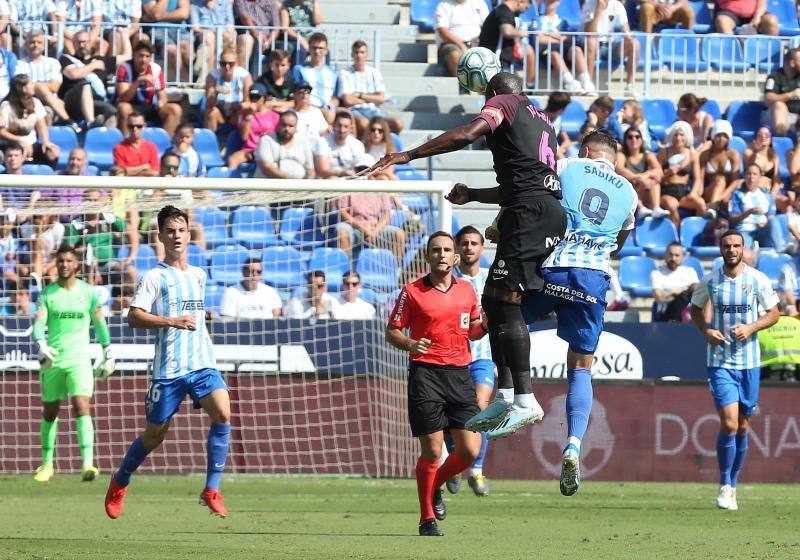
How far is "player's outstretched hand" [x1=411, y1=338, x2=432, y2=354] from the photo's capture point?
10.1m

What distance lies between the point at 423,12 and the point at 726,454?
9953mm

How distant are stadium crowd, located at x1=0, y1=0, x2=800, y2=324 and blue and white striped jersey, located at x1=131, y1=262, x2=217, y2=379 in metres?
4.70

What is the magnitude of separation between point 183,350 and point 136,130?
7.09 metres

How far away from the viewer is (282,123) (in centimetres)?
1748

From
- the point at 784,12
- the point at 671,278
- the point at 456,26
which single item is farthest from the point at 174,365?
the point at 784,12

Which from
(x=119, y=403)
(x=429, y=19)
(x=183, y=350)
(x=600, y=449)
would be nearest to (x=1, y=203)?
(x=119, y=403)

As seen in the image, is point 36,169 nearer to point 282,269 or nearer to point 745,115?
point 282,269

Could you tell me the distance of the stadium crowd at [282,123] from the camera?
15.6 m

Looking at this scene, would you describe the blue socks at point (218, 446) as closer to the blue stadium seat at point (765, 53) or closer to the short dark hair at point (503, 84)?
the short dark hair at point (503, 84)

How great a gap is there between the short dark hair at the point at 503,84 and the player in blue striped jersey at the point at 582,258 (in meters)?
0.59

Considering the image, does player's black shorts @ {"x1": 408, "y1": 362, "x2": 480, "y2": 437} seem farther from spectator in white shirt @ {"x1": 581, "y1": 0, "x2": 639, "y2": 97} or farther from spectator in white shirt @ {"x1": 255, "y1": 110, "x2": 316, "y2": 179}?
spectator in white shirt @ {"x1": 581, "y1": 0, "x2": 639, "y2": 97}

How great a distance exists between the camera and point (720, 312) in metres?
12.9

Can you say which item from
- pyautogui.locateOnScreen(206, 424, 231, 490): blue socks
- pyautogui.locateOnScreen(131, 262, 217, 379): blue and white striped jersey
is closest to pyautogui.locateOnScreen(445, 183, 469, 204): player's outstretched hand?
pyautogui.locateOnScreen(131, 262, 217, 379): blue and white striped jersey

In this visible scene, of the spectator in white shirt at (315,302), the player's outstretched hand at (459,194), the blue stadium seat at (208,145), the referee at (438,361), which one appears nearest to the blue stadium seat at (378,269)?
the spectator in white shirt at (315,302)
